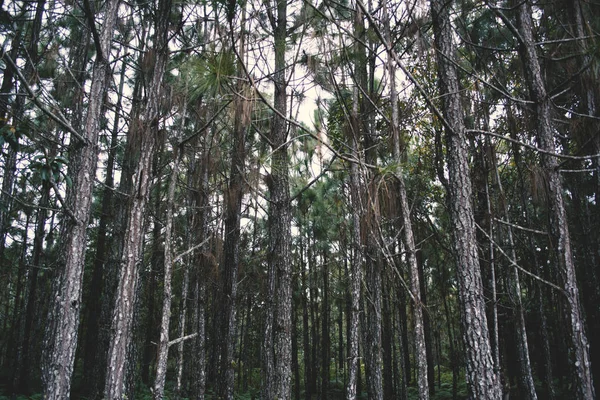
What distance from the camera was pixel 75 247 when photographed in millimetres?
4488

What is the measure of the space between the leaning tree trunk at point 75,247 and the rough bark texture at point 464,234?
13.4ft

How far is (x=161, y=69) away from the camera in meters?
4.56

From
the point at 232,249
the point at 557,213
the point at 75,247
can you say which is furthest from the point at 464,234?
the point at 232,249

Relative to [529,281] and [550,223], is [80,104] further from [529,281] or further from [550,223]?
[529,281]

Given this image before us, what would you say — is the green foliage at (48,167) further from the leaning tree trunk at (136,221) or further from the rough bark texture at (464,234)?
the rough bark texture at (464,234)

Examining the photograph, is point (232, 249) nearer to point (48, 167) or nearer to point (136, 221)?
point (136, 221)

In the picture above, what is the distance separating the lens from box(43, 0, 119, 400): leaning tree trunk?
4.24 meters

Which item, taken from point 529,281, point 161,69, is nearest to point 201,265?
point 161,69

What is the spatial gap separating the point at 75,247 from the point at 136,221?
983 millimetres

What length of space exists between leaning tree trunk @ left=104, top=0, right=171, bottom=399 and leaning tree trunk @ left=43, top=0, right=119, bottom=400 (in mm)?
731

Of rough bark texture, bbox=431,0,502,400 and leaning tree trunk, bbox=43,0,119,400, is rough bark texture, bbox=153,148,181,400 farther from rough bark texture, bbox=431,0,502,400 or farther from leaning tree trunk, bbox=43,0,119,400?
rough bark texture, bbox=431,0,502,400

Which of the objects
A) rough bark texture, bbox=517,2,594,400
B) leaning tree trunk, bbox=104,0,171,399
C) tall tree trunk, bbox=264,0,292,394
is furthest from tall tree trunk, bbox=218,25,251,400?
rough bark texture, bbox=517,2,594,400

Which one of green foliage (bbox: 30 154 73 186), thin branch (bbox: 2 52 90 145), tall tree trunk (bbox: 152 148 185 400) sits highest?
thin branch (bbox: 2 52 90 145)

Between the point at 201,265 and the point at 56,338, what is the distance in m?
3.77
